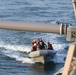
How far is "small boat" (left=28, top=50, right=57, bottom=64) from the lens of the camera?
72.9ft

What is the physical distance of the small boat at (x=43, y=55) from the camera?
2222cm

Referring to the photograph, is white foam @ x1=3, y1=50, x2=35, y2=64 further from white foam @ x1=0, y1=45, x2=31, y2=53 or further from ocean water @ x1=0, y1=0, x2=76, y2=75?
white foam @ x1=0, y1=45, x2=31, y2=53

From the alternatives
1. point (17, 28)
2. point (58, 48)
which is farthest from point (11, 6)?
point (17, 28)

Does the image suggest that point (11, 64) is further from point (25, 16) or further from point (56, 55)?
point (25, 16)

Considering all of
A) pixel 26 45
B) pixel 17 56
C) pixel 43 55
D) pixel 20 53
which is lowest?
pixel 26 45

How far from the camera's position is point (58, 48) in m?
26.5

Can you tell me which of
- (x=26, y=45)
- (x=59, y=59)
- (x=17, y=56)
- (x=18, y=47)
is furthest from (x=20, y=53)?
(x=59, y=59)

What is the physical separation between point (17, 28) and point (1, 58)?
19970mm

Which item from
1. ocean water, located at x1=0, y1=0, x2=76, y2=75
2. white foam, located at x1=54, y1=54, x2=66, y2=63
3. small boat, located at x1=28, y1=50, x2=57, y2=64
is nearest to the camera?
ocean water, located at x1=0, y1=0, x2=76, y2=75

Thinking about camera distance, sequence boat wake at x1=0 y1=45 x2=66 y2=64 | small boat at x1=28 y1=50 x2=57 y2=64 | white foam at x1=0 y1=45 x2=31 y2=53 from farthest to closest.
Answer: white foam at x1=0 y1=45 x2=31 y2=53
boat wake at x1=0 y1=45 x2=66 y2=64
small boat at x1=28 y1=50 x2=57 y2=64

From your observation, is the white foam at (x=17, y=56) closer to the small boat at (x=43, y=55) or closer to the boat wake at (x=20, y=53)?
the boat wake at (x=20, y=53)

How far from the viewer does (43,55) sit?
22.5 m

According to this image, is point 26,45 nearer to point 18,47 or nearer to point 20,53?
point 18,47

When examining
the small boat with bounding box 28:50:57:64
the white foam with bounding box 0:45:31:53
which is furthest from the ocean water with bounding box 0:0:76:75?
the small boat with bounding box 28:50:57:64
